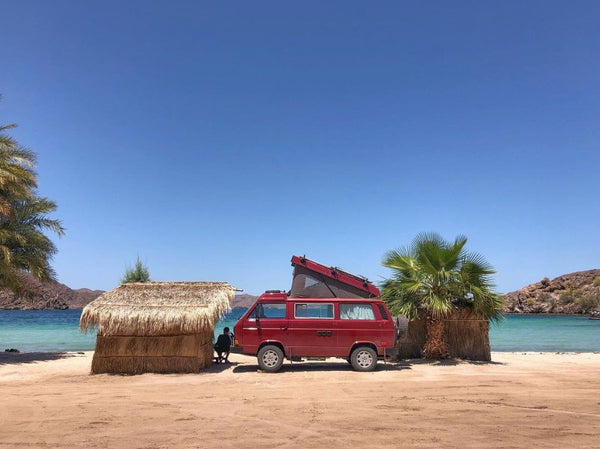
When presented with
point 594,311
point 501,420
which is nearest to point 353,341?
point 501,420

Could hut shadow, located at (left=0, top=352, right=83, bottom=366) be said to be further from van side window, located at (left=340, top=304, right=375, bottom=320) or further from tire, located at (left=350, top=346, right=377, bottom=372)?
tire, located at (left=350, top=346, right=377, bottom=372)

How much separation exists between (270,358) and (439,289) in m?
6.59

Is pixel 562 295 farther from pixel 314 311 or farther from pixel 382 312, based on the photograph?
pixel 314 311

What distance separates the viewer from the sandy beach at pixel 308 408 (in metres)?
6.66

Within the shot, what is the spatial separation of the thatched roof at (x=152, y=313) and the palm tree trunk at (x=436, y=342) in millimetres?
7256

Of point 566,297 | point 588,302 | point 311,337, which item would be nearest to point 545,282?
point 566,297

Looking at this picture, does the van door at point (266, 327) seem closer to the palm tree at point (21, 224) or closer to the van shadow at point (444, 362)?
the van shadow at point (444, 362)

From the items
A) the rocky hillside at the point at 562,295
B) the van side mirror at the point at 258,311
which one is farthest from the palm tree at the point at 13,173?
the rocky hillside at the point at 562,295

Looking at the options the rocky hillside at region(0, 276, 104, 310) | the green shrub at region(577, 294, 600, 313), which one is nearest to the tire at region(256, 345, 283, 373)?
the green shrub at region(577, 294, 600, 313)

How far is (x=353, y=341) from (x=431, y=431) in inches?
259

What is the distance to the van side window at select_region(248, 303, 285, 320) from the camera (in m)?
13.6

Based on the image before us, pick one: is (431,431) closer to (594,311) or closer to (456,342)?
(456,342)

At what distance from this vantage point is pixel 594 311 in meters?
81.4

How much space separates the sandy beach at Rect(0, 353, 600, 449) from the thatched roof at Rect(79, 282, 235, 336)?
1.40 metres
